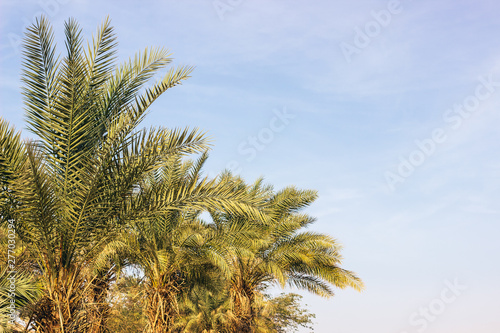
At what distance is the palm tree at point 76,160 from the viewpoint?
28.0 feet

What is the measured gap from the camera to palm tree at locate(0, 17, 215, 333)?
28.0 ft

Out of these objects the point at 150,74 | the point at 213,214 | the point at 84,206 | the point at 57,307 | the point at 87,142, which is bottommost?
the point at 57,307

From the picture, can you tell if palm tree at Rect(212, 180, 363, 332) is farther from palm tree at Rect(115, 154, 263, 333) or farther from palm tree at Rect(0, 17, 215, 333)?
palm tree at Rect(0, 17, 215, 333)

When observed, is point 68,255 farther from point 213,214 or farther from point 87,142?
point 213,214

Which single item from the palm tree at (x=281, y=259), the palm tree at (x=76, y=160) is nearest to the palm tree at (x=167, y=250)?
the palm tree at (x=281, y=259)

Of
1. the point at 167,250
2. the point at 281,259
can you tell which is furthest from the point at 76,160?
the point at 281,259

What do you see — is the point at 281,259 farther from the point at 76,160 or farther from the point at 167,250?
the point at 76,160

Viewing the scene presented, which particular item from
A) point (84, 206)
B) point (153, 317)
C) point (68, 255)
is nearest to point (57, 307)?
point (68, 255)

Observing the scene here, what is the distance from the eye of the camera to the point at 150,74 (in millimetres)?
9125

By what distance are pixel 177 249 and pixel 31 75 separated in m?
8.77

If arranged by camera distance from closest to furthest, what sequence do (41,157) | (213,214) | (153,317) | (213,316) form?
(41,157), (153,317), (213,214), (213,316)

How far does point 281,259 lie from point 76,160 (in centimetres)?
1210

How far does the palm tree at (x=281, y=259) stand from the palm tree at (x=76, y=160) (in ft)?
31.3

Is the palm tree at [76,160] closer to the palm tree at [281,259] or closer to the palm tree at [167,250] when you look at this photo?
the palm tree at [167,250]
